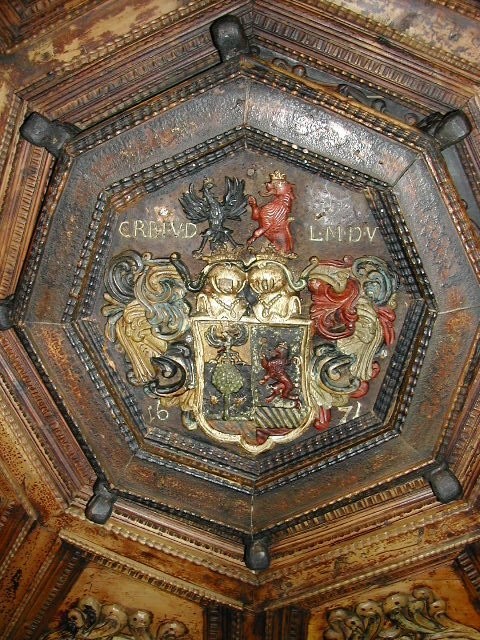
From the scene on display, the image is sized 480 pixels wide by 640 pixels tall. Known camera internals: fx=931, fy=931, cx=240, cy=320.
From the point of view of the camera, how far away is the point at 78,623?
612 cm

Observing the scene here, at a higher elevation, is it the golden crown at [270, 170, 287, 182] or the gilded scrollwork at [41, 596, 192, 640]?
the golden crown at [270, 170, 287, 182]

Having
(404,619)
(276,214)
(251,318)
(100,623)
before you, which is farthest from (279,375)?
(100,623)

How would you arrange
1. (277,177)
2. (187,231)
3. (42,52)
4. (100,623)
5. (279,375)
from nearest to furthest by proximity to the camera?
(42,52)
(277,177)
(187,231)
(279,375)
(100,623)

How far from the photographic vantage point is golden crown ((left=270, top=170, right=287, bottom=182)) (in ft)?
17.9

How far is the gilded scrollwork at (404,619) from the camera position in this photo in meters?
5.98

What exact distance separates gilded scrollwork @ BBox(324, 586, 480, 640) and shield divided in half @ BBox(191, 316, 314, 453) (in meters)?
1.26

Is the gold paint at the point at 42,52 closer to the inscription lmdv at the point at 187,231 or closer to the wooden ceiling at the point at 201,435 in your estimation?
the wooden ceiling at the point at 201,435

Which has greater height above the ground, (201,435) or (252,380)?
(252,380)

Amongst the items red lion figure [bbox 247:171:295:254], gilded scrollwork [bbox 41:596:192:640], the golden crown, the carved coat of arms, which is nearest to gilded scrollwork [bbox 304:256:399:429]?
the carved coat of arms

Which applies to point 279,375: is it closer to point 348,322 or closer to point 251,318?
point 251,318

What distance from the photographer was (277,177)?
17.9ft

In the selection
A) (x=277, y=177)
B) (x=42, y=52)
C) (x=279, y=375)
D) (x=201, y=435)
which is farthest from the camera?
(x=201, y=435)

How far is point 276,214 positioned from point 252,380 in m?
1.04

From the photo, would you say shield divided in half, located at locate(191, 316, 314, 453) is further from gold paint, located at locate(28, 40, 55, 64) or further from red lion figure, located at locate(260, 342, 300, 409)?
gold paint, located at locate(28, 40, 55, 64)
